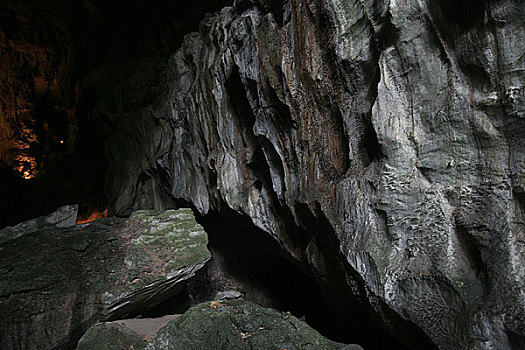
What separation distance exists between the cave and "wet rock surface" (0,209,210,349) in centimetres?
2

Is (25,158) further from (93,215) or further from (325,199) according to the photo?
(325,199)

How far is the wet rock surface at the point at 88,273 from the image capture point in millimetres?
3818

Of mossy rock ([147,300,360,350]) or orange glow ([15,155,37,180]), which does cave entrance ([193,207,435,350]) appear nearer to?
mossy rock ([147,300,360,350])

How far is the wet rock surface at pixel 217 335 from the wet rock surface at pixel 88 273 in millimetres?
412

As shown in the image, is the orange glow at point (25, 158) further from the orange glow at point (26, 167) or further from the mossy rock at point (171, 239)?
the mossy rock at point (171, 239)

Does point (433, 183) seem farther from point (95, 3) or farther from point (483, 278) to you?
point (95, 3)

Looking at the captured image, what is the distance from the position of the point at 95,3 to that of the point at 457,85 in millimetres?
13901

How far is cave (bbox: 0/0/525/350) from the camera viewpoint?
2.57m

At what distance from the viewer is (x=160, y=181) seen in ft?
30.7

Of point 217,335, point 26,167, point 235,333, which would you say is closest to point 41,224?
point 217,335

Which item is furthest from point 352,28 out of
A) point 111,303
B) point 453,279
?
point 111,303

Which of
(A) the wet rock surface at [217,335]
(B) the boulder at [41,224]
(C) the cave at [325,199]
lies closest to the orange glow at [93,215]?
(C) the cave at [325,199]

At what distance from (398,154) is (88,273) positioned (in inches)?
159

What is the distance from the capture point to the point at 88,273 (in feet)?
14.5
